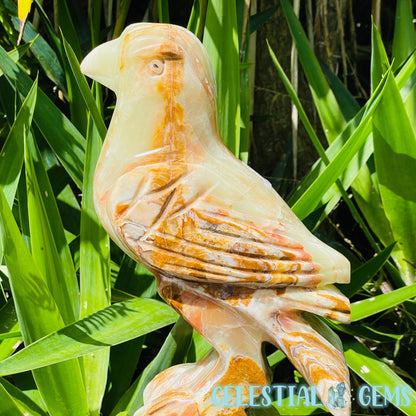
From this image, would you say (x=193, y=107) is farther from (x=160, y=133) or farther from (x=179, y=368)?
(x=179, y=368)

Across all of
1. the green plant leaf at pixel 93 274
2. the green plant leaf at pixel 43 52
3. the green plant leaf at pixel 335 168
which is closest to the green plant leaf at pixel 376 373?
the green plant leaf at pixel 335 168

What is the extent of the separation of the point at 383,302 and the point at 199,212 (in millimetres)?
393

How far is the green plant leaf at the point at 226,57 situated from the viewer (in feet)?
2.91

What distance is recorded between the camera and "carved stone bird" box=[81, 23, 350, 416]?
1.88 ft

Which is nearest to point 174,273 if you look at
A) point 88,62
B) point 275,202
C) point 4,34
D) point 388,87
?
point 275,202

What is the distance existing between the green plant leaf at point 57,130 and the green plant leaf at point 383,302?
0.46 metres

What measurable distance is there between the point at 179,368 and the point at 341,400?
0.20m

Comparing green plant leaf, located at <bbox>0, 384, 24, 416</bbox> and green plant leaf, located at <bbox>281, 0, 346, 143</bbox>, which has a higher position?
green plant leaf, located at <bbox>281, 0, 346, 143</bbox>

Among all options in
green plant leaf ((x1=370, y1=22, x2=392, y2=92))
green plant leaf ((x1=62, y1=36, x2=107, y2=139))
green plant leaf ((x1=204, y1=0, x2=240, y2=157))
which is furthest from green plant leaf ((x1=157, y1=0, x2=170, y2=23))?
green plant leaf ((x1=370, y1=22, x2=392, y2=92))

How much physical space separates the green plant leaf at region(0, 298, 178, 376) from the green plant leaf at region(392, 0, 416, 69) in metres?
0.69

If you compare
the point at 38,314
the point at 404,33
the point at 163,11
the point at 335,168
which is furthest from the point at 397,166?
the point at 38,314

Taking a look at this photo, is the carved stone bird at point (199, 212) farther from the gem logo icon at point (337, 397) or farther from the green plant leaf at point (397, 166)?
the green plant leaf at point (397, 166)

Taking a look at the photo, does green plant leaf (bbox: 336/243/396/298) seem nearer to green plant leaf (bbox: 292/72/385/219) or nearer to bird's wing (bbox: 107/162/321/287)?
green plant leaf (bbox: 292/72/385/219)

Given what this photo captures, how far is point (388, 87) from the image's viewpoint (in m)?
0.89
